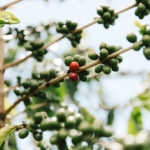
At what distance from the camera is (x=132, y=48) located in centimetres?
255

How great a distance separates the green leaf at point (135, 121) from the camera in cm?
355

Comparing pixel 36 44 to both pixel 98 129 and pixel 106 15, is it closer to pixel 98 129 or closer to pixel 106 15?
pixel 106 15

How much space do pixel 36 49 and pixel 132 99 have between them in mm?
1141

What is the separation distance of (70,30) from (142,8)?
0.68 meters

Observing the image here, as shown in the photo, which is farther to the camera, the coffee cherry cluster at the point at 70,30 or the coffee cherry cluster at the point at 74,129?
the coffee cherry cluster at the point at 70,30

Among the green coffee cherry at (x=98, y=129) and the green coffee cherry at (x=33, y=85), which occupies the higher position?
the green coffee cherry at (x=98, y=129)

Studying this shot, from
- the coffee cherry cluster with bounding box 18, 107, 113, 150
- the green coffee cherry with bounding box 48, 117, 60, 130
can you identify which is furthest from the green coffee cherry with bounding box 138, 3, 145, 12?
the green coffee cherry with bounding box 48, 117, 60, 130

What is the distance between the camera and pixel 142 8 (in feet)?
10.3

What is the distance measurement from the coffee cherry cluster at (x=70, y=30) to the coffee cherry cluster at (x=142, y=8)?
554 mm

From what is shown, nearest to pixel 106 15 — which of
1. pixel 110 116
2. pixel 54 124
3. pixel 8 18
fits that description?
pixel 8 18

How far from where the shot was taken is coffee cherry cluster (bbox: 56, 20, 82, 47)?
3.32 metres

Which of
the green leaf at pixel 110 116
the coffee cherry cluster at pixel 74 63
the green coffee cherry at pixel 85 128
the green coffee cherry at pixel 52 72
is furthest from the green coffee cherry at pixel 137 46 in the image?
the green leaf at pixel 110 116

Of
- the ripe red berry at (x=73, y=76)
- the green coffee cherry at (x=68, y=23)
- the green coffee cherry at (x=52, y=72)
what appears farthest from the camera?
the green coffee cherry at (x=68, y=23)

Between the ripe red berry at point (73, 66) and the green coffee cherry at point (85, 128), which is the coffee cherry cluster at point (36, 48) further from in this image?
the green coffee cherry at point (85, 128)
